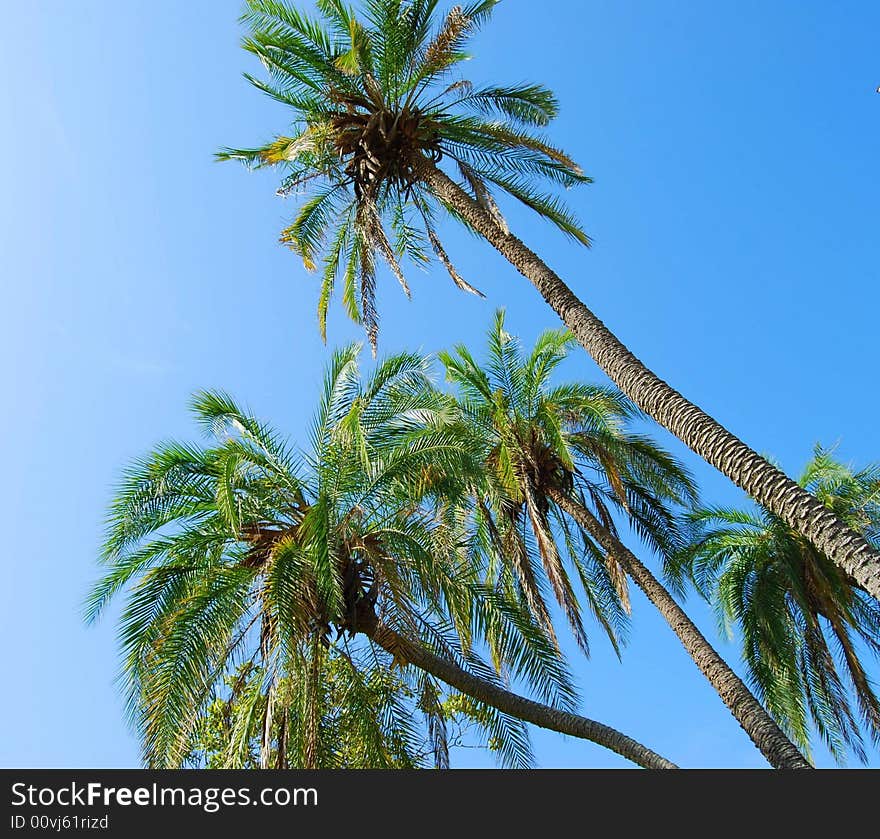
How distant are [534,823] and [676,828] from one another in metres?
1.01

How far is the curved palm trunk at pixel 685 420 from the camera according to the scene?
7.89m

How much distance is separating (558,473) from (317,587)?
707cm

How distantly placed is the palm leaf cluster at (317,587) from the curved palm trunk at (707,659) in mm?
2356

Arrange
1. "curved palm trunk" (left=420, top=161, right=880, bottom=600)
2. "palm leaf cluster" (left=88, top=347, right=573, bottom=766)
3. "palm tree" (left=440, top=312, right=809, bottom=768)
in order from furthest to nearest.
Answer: "palm tree" (left=440, top=312, right=809, bottom=768), "palm leaf cluster" (left=88, top=347, right=573, bottom=766), "curved palm trunk" (left=420, top=161, right=880, bottom=600)

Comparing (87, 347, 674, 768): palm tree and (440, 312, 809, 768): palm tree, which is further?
(440, 312, 809, 768): palm tree

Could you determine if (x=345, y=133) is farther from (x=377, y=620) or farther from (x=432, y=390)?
(x=377, y=620)

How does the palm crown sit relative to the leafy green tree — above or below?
above

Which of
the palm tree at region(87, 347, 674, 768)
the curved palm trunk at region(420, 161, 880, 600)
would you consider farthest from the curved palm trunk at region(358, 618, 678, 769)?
the curved palm trunk at region(420, 161, 880, 600)

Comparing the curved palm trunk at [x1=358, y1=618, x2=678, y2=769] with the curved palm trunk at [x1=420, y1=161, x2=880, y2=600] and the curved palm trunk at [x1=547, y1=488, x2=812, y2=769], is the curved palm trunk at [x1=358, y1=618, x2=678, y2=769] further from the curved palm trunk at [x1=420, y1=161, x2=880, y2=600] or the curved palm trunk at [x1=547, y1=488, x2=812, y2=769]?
the curved palm trunk at [x1=420, y1=161, x2=880, y2=600]

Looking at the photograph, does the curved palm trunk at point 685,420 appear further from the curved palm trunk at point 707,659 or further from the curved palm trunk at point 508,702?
the curved palm trunk at point 508,702

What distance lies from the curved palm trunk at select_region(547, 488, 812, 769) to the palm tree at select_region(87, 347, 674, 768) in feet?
4.25

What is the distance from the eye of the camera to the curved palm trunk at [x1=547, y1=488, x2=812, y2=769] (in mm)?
11273

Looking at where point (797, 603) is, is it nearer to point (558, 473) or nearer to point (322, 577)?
point (558, 473)

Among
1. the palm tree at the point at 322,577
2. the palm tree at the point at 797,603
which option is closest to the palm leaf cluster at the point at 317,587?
the palm tree at the point at 322,577
